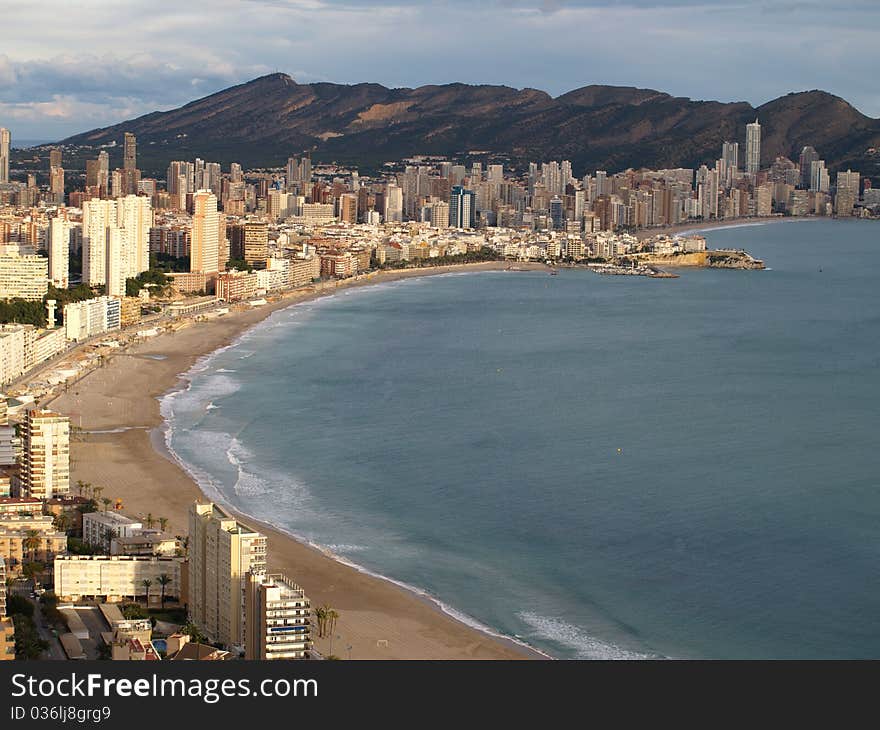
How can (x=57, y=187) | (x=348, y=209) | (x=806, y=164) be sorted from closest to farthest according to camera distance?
(x=57, y=187), (x=348, y=209), (x=806, y=164)

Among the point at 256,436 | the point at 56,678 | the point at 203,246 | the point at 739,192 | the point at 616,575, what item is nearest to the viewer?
the point at 56,678

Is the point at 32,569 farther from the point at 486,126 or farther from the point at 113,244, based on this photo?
the point at 486,126

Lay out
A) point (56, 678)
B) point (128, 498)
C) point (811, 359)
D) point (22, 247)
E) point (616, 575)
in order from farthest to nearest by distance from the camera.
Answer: point (22, 247), point (811, 359), point (128, 498), point (616, 575), point (56, 678)

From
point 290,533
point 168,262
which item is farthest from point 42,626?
point 168,262

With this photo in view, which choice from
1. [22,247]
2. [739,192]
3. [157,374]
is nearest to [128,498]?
[157,374]

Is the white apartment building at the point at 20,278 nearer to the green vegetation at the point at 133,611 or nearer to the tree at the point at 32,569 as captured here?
the tree at the point at 32,569

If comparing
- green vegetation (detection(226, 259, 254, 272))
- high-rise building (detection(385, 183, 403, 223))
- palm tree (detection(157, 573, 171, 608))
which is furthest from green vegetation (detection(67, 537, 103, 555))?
high-rise building (detection(385, 183, 403, 223))

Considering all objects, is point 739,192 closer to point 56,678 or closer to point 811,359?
point 811,359
